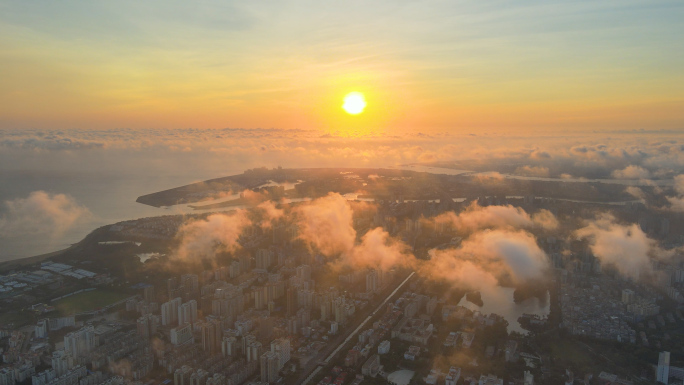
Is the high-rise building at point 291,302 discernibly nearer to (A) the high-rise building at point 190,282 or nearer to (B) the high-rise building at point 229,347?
(B) the high-rise building at point 229,347

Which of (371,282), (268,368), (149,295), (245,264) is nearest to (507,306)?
(371,282)

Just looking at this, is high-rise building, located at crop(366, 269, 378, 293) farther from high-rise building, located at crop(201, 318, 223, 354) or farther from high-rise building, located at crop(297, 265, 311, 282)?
high-rise building, located at crop(201, 318, 223, 354)

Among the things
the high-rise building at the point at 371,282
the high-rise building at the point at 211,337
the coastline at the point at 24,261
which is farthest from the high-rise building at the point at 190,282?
the coastline at the point at 24,261

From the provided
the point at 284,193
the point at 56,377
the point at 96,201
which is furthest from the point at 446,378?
the point at 96,201

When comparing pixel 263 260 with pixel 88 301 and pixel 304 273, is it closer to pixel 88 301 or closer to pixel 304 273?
pixel 304 273

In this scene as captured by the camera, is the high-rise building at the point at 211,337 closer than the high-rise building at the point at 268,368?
No

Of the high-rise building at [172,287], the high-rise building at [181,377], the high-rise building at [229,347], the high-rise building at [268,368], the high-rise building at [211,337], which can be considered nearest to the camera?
the high-rise building at [181,377]

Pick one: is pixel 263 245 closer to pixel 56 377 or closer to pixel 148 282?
pixel 148 282

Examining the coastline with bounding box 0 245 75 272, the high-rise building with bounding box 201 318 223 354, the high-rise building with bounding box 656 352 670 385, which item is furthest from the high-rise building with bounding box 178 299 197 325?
the high-rise building with bounding box 656 352 670 385

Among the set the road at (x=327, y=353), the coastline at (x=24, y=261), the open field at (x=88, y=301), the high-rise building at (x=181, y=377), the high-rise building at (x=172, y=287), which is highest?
the high-rise building at (x=172, y=287)
